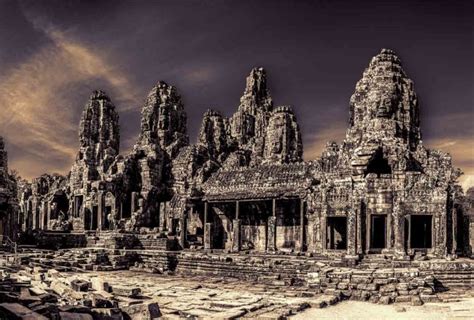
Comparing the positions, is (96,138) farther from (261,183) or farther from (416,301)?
(416,301)

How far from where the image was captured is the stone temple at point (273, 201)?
25906 millimetres

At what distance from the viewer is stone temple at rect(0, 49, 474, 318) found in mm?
25906

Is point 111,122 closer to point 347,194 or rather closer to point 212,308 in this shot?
point 347,194

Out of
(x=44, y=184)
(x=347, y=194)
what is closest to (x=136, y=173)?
(x=44, y=184)

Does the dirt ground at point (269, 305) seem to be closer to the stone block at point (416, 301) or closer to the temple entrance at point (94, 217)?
the stone block at point (416, 301)

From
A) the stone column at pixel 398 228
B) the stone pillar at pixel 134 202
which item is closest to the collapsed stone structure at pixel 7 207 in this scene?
the stone pillar at pixel 134 202

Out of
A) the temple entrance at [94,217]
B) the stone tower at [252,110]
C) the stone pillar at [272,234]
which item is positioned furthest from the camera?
the stone tower at [252,110]

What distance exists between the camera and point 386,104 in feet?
108

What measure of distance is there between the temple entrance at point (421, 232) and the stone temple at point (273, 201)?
0.24ft

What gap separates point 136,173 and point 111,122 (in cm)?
997

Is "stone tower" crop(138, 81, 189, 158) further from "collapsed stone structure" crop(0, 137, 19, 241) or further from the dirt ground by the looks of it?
the dirt ground

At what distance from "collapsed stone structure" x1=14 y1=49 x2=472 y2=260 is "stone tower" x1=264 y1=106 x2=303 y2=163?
0.11m

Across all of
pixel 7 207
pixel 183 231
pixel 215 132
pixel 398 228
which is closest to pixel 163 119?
pixel 215 132

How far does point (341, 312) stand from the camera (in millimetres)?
18016
